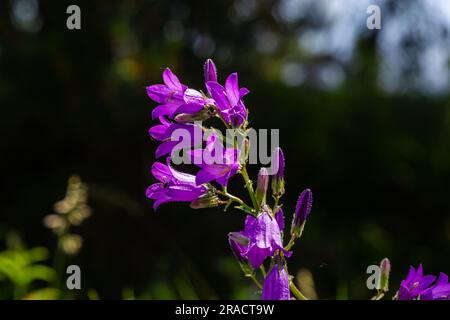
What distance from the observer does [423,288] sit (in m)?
2.06

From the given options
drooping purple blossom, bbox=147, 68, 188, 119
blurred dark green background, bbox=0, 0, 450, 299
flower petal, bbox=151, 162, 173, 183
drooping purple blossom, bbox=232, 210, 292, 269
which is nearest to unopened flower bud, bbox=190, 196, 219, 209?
flower petal, bbox=151, 162, 173, 183

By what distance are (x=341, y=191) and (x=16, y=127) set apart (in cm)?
547

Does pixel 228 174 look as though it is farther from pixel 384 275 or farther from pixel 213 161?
pixel 384 275

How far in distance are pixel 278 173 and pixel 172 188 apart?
0.38 meters

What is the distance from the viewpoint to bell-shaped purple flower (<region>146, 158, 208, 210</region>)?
2.06 metres

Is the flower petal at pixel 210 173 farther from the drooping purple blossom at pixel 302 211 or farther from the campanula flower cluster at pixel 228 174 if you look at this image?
the drooping purple blossom at pixel 302 211

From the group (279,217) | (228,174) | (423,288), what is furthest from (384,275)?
(228,174)

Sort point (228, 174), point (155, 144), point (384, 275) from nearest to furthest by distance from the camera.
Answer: point (228, 174) → point (384, 275) → point (155, 144)

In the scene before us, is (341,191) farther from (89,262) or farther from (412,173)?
(89,262)

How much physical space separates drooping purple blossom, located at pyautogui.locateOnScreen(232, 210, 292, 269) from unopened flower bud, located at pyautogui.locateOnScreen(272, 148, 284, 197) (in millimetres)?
179

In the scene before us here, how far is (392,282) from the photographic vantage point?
27.1ft
